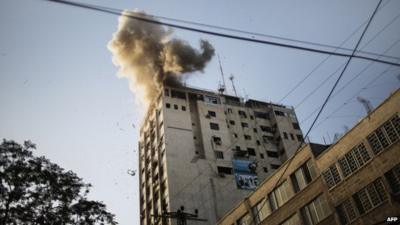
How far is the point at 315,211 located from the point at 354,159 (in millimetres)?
4692

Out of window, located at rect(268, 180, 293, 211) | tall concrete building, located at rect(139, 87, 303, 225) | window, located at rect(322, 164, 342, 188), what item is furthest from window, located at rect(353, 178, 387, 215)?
tall concrete building, located at rect(139, 87, 303, 225)

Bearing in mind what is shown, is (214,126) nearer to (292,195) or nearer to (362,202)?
(292,195)

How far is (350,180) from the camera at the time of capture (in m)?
23.8

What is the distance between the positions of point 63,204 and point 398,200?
57.2ft

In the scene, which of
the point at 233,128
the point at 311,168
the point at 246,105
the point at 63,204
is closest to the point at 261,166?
the point at 233,128

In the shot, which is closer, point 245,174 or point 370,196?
point 370,196

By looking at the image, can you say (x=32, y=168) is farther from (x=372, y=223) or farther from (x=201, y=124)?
(x=201, y=124)

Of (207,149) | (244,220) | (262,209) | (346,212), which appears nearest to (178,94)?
(207,149)

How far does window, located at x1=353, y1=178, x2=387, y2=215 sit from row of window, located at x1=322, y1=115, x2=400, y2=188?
4.44 ft

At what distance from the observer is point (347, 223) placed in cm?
2384

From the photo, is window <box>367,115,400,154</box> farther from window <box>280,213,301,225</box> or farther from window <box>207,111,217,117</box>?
window <box>207,111,217,117</box>

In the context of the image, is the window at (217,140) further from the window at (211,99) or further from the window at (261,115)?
the window at (261,115)

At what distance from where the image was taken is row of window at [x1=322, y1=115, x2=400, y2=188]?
22.0 meters

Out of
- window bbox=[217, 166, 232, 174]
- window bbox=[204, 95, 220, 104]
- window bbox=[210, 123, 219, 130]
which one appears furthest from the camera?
window bbox=[204, 95, 220, 104]
